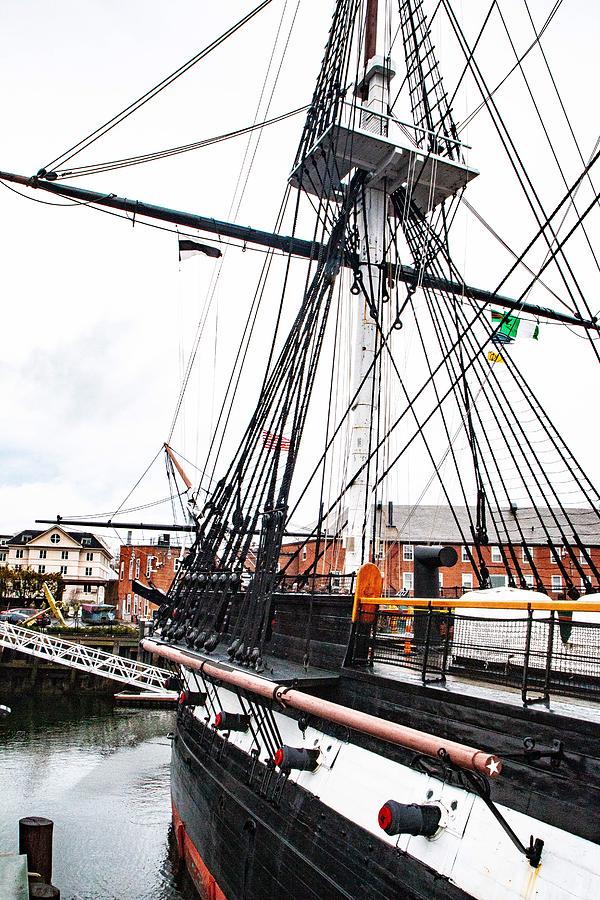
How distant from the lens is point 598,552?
4322 cm

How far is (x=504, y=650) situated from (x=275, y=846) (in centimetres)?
386

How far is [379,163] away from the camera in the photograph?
1633 centimetres

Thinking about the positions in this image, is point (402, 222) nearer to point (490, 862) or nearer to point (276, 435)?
point (276, 435)

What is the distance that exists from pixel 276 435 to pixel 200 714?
5330 millimetres

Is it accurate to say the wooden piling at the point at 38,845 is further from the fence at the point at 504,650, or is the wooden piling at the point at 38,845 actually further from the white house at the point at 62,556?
the white house at the point at 62,556

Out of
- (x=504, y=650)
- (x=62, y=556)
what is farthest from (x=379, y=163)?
(x=62, y=556)

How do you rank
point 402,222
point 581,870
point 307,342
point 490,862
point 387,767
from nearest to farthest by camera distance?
point 581,870 → point 490,862 → point 387,767 → point 307,342 → point 402,222

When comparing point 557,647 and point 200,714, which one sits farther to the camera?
point 200,714

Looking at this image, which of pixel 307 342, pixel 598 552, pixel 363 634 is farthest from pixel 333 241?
pixel 598 552

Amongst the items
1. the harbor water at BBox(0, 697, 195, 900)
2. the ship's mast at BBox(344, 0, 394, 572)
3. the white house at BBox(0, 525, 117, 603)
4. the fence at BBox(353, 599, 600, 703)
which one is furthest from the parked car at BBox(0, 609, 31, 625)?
the fence at BBox(353, 599, 600, 703)


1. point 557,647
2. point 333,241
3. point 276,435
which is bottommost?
point 557,647

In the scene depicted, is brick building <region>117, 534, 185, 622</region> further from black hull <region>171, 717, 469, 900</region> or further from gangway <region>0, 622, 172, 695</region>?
black hull <region>171, 717, 469, 900</region>

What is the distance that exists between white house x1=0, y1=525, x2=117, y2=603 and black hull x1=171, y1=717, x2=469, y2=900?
218 ft

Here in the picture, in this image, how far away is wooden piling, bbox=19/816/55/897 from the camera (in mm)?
10875
